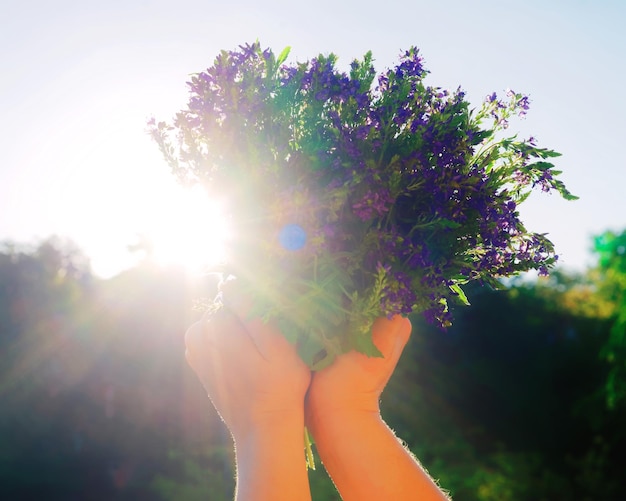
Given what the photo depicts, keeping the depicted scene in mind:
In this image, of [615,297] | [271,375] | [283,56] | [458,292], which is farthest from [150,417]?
[615,297]

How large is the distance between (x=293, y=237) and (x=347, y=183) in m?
0.26

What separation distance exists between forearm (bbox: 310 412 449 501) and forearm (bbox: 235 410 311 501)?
Answer: 0.40 feet

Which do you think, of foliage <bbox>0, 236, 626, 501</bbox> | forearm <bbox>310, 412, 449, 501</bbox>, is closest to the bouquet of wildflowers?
forearm <bbox>310, 412, 449, 501</bbox>

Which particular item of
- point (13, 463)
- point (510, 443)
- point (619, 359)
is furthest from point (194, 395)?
point (619, 359)

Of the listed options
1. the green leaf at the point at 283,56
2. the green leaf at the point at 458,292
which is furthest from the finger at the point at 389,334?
the green leaf at the point at 283,56

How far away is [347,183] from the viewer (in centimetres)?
213

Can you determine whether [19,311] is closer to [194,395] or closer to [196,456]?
[194,395]

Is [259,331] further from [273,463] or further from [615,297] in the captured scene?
[615,297]

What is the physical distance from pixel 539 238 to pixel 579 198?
8.4 inches

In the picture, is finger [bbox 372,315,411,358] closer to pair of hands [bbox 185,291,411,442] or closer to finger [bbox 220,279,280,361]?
pair of hands [bbox 185,291,411,442]

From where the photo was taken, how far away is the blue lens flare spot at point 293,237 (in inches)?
83.1

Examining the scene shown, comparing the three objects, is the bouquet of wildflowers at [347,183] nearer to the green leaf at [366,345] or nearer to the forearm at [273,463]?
the green leaf at [366,345]

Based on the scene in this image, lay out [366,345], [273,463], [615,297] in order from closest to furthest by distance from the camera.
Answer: [273,463]
[366,345]
[615,297]

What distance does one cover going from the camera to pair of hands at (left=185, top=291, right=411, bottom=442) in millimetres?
2227
